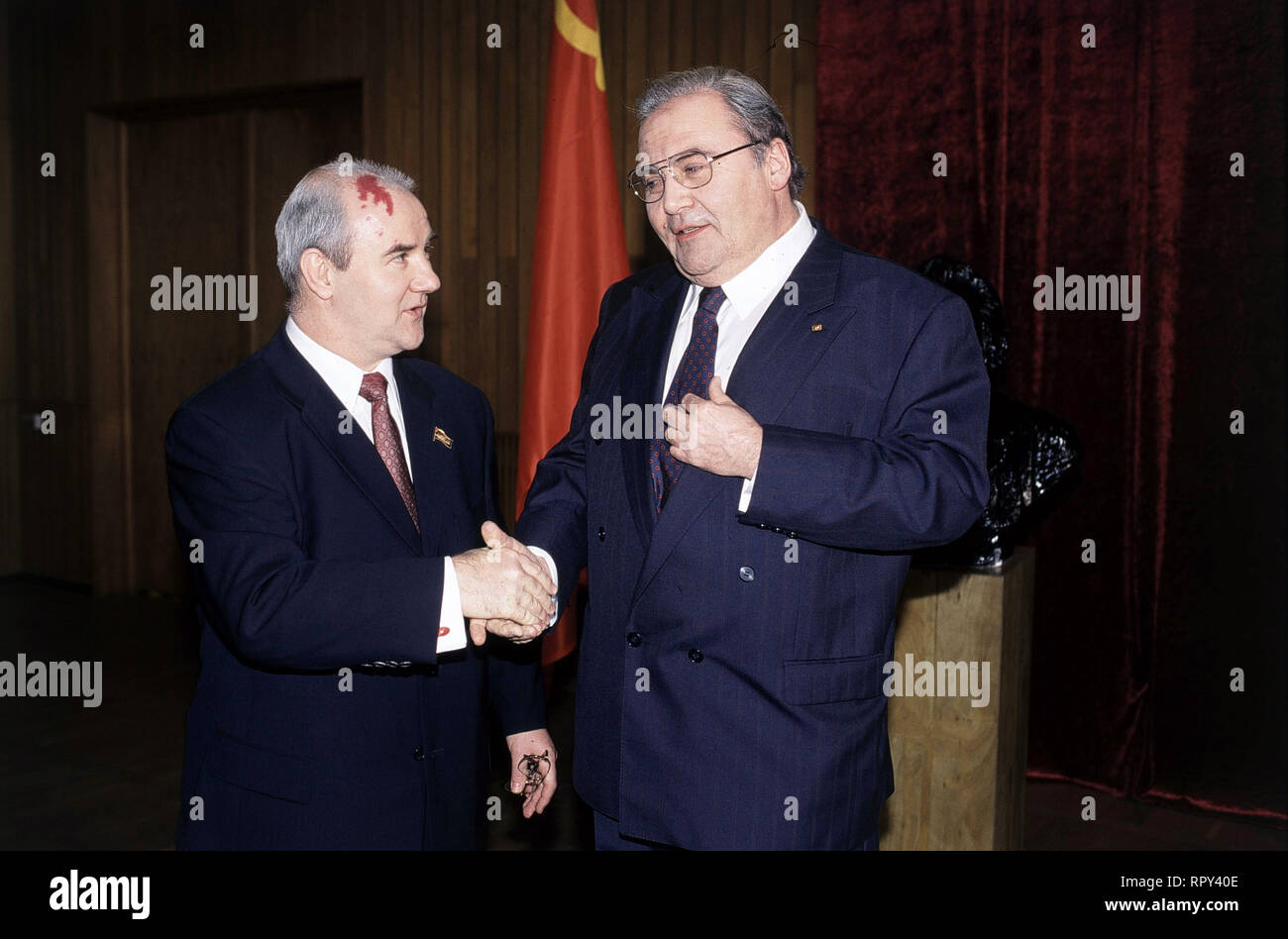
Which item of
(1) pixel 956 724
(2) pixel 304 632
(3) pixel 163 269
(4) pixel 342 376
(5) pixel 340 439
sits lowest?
(1) pixel 956 724

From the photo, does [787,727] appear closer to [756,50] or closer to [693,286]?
[693,286]

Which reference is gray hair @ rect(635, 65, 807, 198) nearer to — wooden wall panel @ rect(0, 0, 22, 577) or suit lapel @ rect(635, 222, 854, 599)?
suit lapel @ rect(635, 222, 854, 599)

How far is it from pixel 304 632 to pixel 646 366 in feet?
2.36

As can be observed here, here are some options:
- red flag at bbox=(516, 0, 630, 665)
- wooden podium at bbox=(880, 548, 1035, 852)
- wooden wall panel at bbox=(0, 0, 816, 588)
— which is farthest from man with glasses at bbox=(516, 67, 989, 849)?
wooden wall panel at bbox=(0, 0, 816, 588)

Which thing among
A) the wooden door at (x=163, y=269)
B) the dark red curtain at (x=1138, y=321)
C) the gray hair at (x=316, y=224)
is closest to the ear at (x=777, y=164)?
the gray hair at (x=316, y=224)

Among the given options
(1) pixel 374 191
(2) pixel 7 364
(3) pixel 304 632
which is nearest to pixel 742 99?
(1) pixel 374 191

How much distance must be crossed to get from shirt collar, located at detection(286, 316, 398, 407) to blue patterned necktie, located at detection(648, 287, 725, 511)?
21.3 inches

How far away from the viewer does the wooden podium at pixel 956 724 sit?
302cm

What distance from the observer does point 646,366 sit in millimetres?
1980

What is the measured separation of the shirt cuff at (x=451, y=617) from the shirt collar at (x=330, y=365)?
0.37 metres

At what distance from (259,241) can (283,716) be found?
5207 mm

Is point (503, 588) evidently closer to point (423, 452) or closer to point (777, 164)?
point (423, 452)

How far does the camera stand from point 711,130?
1920 millimetres

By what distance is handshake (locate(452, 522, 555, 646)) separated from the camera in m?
1.87
